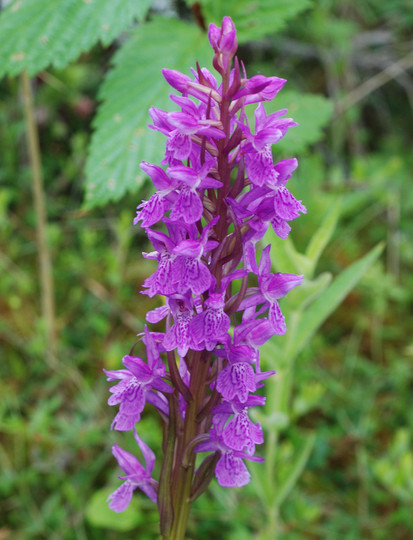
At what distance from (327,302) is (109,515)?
123 centimetres

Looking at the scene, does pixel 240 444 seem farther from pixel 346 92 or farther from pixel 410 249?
pixel 346 92

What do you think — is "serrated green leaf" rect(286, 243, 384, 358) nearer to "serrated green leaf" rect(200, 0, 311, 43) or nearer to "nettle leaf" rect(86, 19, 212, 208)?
"nettle leaf" rect(86, 19, 212, 208)

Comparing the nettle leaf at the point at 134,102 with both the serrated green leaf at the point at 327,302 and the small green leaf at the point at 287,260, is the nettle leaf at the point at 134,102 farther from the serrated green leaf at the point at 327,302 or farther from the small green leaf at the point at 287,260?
the serrated green leaf at the point at 327,302

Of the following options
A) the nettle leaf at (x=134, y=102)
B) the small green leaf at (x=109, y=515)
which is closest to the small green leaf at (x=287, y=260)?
the nettle leaf at (x=134, y=102)

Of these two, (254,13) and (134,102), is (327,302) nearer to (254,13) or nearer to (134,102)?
(134,102)

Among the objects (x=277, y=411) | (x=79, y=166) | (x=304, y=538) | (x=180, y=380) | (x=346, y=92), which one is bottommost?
→ (x=304, y=538)

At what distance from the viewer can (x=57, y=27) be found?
204 cm

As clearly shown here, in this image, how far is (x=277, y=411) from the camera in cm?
208

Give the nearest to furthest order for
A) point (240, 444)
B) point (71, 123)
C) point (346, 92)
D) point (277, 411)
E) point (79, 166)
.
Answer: point (240, 444) → point (277, 411) → point (79, 166) → point (71, 123) → point (346, 92)

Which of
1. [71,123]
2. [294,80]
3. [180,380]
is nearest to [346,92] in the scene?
[294,80]

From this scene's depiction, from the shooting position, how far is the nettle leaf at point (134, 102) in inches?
76.3

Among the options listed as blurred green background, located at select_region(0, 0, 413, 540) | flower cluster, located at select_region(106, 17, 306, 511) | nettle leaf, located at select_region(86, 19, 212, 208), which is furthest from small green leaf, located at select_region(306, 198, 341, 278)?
flower cluster, located at select_region(106, 17, 306, 511)

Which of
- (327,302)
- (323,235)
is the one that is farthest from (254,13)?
(327,302)

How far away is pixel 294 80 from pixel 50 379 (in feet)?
9.47
